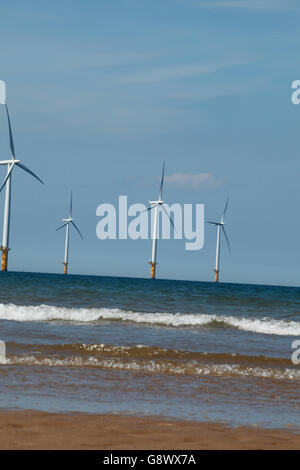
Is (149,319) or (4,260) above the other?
(4,260)

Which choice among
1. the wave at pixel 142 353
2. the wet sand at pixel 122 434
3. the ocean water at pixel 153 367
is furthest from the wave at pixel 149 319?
the wet sand at pixel 122 434

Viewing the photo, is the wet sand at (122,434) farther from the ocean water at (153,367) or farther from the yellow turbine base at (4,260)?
the yellow turbine base at (4,260)

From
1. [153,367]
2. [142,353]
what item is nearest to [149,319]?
[142,353]

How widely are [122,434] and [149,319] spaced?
22654 mm

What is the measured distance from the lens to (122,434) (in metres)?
7.98

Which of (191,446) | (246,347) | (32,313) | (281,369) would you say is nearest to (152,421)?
(191,446)

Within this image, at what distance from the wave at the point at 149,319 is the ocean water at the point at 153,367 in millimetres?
54

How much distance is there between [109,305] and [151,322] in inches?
397

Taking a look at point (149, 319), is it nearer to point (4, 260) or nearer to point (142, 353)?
point (142, 353)

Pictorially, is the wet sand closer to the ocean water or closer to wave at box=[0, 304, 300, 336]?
the ocean water

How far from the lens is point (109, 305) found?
1558 inches

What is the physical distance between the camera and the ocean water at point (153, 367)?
10.2 meters

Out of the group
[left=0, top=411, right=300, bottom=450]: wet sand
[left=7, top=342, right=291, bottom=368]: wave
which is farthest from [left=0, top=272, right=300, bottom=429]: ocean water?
[left=0, top=411, right=300, bottom=450]: wet sand
